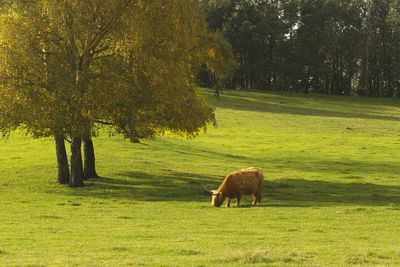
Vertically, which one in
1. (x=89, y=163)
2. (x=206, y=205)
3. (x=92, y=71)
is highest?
(x=92, y=71)

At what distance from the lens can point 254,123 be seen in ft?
227

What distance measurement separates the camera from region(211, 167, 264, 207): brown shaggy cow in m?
25.0

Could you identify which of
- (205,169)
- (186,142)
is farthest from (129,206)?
(186,142)

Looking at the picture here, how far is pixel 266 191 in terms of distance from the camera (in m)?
29.9

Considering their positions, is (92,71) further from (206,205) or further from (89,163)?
(206,205)

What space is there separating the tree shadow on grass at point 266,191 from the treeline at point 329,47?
3111 inches

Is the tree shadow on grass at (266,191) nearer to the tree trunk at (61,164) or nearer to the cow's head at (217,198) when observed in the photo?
the tree trunk at (61,164)

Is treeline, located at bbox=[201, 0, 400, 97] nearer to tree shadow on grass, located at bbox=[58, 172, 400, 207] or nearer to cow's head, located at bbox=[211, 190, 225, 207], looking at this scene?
tree shadow on grass, located at bbox=[58, 172, 400, 207]

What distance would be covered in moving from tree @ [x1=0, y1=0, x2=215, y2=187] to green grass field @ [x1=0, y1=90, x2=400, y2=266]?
330 cm

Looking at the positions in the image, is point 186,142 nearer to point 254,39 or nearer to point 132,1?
point 132,1

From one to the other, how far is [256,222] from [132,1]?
13590mm

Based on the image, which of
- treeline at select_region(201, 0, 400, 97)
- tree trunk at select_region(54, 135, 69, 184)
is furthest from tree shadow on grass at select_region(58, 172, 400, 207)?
treeline at select_region(201, 0, 400, 97)

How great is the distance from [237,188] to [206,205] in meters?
1.41

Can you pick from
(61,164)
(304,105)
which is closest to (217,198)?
(61,164)
